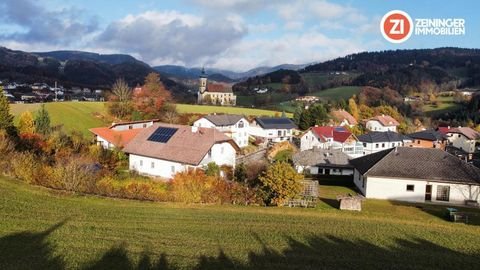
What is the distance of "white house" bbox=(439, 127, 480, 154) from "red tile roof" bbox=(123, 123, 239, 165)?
58815 millimetres

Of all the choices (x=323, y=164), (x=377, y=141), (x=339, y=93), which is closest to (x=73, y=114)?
(x=323, y=164)

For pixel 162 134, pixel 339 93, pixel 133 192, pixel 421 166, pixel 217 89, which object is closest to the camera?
pixel 133 192

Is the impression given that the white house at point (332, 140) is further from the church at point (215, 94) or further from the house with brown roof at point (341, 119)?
the church at point (215, 94)

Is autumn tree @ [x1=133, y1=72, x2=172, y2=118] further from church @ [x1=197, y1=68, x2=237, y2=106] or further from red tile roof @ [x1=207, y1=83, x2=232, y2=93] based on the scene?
red tile roof @ [x1=207, y1=83, x2=232, y2=93]

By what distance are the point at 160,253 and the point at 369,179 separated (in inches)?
836

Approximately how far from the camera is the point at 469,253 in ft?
50.2

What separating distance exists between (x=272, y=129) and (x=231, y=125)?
39.6 ft

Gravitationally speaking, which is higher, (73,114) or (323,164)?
(73,114)

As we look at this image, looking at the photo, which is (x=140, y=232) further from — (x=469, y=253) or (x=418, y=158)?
(x=418, y=158)

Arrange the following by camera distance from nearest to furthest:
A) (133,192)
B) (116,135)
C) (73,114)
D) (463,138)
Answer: (133,192), (116,135), (73,114), (463,138)

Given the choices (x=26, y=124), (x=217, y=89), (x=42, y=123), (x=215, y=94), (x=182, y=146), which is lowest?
(x=182, y=146)

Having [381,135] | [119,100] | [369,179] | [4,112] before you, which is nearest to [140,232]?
[369,179]

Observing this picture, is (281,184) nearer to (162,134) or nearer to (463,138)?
(162,134)

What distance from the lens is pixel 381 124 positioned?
84250 mm
